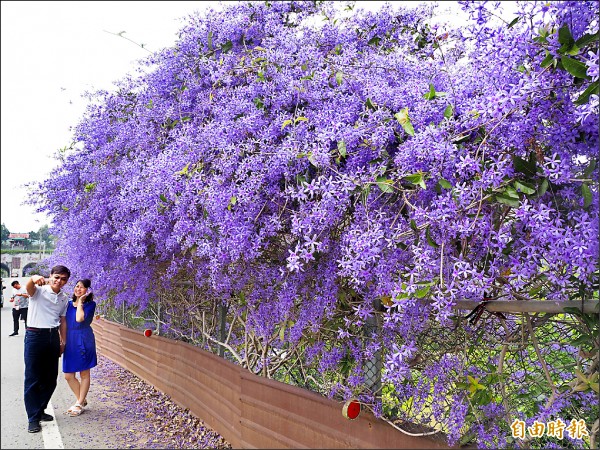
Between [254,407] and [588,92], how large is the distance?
3.40 m

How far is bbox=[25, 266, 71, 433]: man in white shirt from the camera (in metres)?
5.78

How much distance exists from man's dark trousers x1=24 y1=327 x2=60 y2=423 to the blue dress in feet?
2.21

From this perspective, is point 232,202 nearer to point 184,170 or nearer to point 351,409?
point 184,170

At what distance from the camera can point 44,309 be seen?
5887 millimetres

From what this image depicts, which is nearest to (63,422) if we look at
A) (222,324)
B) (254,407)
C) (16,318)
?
(222,324)

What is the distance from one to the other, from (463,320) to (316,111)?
1.51 m

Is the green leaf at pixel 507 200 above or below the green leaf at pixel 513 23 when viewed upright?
below

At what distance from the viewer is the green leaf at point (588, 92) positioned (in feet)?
7.06

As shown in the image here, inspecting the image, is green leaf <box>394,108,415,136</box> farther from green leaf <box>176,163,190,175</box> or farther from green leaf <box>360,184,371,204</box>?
green leaf <box>176,163,190,175</box>

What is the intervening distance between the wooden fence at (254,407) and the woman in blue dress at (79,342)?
1.03 metres

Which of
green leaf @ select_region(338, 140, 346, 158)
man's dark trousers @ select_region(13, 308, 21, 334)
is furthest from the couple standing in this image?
green leaf @ select_region(338, 140, 346, 158)

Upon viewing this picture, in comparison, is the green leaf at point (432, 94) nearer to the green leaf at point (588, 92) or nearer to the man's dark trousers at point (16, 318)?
the green leaf at point (588, 92)

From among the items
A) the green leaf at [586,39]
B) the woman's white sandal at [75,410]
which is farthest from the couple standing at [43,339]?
the green leaf at [586,39]

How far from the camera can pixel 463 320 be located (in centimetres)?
304
